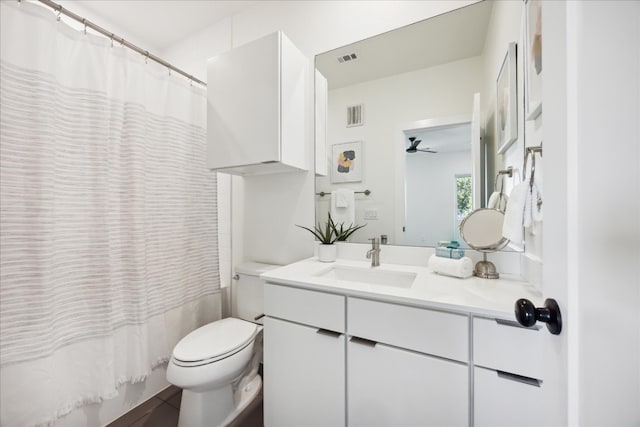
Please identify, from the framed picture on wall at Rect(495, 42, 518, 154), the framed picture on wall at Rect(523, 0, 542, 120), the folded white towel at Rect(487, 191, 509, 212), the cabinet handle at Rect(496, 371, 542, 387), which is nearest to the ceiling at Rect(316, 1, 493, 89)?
the framed picture on wall at Rect(495, 42, 518, 154)

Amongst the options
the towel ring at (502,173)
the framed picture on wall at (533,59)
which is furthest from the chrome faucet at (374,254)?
the framed picture on wall at (533,59)

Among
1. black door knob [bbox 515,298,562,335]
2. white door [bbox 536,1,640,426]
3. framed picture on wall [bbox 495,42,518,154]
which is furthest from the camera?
framed picture on wall [bbox 495,42,518,154]

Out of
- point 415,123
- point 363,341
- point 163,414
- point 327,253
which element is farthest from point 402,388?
point 163,414

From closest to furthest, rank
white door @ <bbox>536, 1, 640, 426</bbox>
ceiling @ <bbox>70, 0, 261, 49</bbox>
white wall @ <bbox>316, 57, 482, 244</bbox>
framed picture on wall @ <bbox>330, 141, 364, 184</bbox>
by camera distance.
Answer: white door @ <bbox>536, 1, 640, 426</bbox> < white wall @ <bbox>316, 57, 482, 244</bbox> < framed picture on wall @ <bbox>330, 141, 364, 184</bbox> < ceiling @ <bbox>70, 0, 261, 49</bbox>

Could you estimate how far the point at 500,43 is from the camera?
3.81 ft

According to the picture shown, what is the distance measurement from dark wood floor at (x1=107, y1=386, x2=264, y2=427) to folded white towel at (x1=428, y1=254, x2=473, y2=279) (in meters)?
1.26

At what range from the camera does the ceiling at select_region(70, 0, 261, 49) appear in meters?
1.78

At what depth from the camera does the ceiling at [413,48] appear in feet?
4.08

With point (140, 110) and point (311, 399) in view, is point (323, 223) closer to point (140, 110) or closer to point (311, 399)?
point (311, 399)

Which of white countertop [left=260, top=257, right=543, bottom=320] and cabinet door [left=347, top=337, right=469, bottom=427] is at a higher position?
white countertop [left=260, top=257, right=543, bottom=320]

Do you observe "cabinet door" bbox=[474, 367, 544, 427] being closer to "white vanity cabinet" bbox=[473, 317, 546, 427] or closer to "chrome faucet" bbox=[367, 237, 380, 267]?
"white vanity cabinet" bbox=[473, 317, 546, 427]

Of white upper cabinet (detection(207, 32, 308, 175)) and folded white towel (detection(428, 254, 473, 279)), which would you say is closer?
folded white towel (detection(428, 254, 473, 279))

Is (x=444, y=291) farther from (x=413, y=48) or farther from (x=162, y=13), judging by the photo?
(x=162, y=13)

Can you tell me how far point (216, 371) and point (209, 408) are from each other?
25 cm
